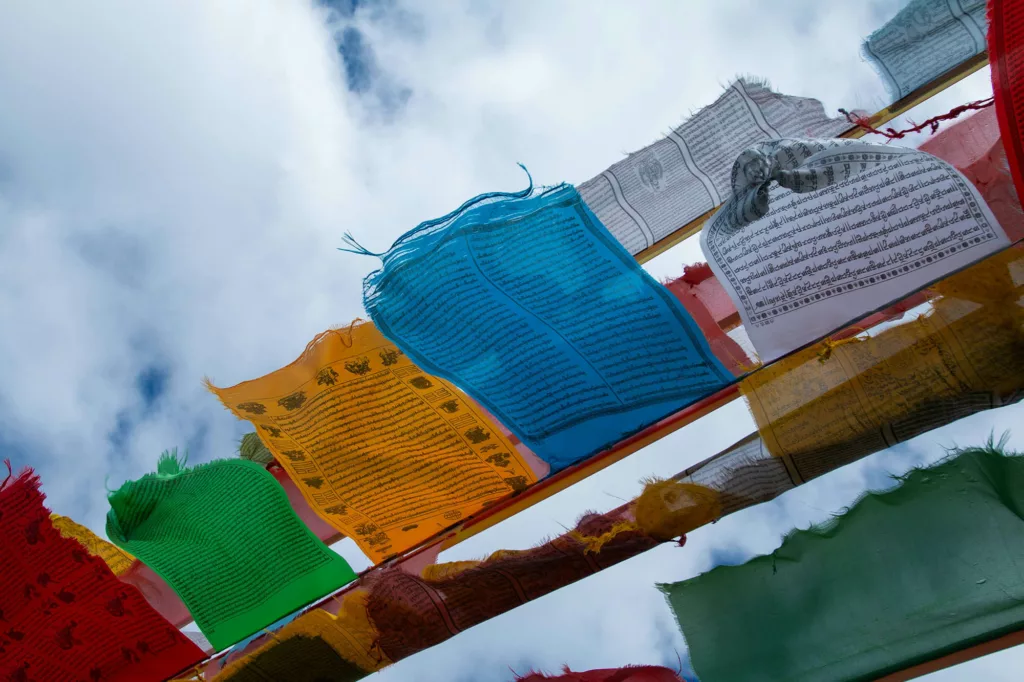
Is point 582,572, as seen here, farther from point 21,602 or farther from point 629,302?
point 21,602

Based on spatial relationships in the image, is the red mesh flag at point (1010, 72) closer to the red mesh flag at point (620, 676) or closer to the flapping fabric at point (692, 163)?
the flapping fabric at point (692, 163)

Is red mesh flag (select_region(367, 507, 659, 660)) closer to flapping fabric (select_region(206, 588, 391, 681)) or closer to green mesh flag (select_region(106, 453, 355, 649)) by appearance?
flapping fabric (select_region(206, 588, 391, 681))

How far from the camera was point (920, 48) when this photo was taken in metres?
1.90

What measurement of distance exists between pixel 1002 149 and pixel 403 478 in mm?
1552

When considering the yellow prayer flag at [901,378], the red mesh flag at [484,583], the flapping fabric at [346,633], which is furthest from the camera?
the flapping fabric at [346,633]

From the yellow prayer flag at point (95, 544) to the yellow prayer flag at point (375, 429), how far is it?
2.73 ft

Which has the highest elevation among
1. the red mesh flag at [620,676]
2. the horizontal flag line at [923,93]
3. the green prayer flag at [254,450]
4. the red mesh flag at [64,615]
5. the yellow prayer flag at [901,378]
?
the horizontal flag line at [923,93]

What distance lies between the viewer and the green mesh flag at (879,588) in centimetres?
149

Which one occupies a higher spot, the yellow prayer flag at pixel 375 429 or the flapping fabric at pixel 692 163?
the flapping fabric at pixel 692 163

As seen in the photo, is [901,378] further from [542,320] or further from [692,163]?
[692,163]

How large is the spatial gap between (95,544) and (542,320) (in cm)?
176


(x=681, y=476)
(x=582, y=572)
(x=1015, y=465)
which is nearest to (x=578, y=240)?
(x=681, y=476)

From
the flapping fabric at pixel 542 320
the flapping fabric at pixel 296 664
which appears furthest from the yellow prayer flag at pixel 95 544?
the flapping fabric at pixel 542 320

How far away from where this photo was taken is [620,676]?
1800mm
